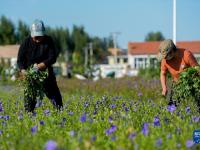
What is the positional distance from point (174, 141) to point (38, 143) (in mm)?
1089

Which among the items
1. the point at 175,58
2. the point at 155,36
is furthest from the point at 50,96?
the point at 155,36

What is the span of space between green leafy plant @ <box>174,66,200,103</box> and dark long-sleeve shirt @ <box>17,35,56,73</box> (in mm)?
1984

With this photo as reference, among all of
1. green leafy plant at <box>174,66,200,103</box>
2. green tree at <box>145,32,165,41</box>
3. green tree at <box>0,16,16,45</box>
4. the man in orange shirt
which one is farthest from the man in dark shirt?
green tree at <box>145,32,165,41</box>

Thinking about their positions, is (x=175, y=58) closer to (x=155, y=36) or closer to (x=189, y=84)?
(x=189, y=84)

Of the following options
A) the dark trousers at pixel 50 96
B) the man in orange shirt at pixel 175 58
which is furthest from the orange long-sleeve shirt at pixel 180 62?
the dark trousers at pixel 50 96

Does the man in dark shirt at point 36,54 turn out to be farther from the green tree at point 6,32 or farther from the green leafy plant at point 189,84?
the green tree at point 6,32

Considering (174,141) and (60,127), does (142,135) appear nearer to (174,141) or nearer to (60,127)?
(174,141)

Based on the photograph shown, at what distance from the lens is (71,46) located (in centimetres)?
9800

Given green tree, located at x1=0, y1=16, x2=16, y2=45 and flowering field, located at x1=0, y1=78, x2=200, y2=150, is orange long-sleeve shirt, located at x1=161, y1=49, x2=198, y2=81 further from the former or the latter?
green tree, located at x1=0, y1=16, x2=16, y2=45

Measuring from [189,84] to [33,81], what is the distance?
238cm

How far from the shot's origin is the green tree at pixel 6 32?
231ft

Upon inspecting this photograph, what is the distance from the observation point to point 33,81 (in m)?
7.66

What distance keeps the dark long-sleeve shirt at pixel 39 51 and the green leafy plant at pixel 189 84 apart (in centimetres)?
198

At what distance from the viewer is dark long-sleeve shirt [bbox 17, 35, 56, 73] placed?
25.1ft
